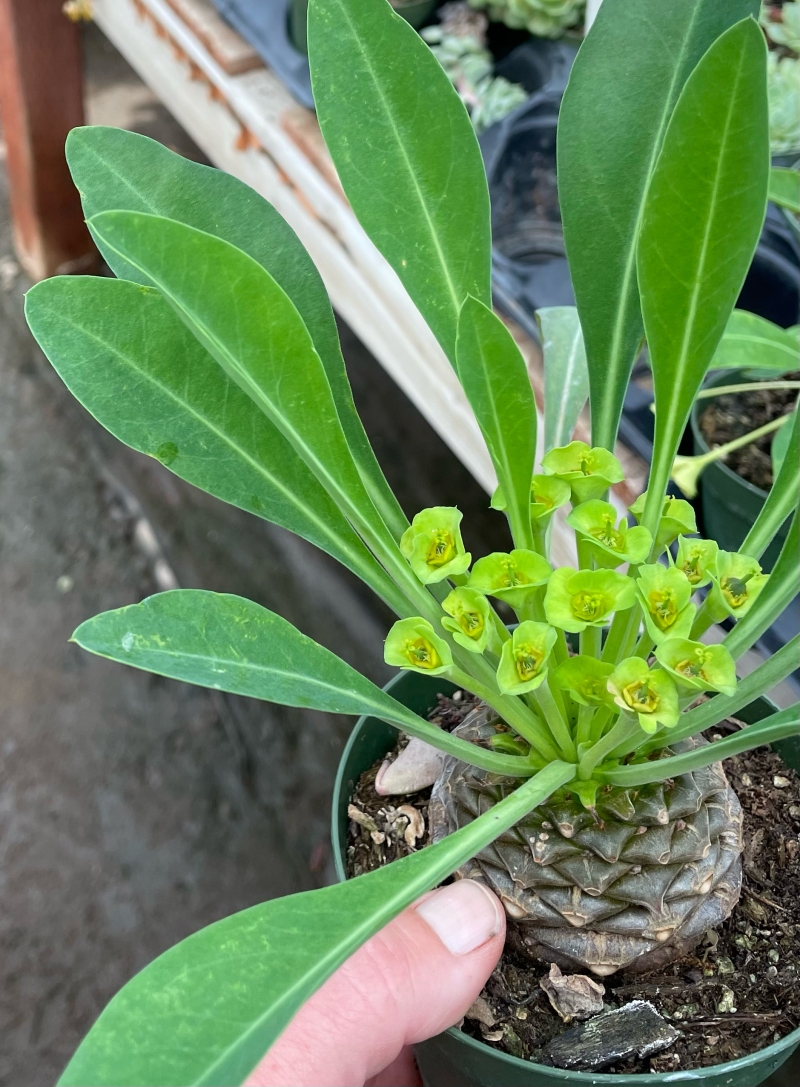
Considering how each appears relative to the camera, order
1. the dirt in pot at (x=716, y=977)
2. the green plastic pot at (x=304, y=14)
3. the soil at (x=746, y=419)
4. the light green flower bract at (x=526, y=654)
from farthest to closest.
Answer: the green plastic pot at (x=304, y=14)
the soil at (x=746, y=419)
the dirt in pot at (x=716, y=977)
the light green flower bract at (x=526, y=654)

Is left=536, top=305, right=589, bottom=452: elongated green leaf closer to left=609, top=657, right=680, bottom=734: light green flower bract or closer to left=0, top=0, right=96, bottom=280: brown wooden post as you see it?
left=609, top=657, right=680, bottom=734: light green flower bract

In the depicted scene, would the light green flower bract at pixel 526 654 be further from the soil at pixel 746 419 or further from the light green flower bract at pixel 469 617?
the soil at pixel 746 419

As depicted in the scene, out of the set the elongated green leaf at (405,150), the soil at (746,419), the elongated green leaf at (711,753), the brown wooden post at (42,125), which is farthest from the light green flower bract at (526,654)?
the brown wooden post at (42,125)

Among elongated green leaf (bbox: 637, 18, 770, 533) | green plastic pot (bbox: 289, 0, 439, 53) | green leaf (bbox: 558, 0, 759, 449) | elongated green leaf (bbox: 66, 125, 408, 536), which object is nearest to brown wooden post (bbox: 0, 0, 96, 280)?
green plastic pot (bbox: 289, 0, 439, 53)

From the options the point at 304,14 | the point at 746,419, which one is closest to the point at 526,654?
the point at 746,419

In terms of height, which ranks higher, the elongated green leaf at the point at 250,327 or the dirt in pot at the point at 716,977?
the elongated green leaf at the point at 250,327

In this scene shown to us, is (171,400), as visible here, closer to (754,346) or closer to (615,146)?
(615,146)
